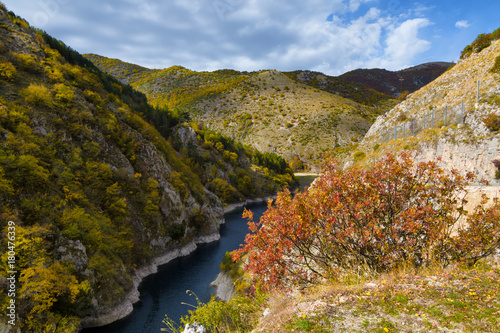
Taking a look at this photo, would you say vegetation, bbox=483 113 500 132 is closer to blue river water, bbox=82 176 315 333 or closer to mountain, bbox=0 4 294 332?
blue river water, bbox=82 176 315 333

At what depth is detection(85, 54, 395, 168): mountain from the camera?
13762 centimetres

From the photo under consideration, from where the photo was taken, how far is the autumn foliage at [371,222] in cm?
1039

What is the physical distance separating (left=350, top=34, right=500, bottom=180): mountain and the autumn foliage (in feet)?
48.4

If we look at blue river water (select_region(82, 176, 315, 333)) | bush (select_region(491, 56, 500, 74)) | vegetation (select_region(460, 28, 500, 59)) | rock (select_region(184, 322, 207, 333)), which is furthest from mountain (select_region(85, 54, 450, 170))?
rock (select_region(184, 322, 207, 333))

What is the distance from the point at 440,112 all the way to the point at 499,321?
3687cm

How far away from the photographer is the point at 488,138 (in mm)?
27047

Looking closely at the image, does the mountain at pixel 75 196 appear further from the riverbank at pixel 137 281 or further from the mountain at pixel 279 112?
the mountain at pixel 279 112

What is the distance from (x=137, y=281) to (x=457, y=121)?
48491 mm

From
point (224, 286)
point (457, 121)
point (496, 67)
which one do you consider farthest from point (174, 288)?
point (496, 67)

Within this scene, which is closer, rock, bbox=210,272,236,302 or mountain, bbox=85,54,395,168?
rock, bbox=210,272,236,302

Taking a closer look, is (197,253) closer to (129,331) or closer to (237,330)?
(129,331)

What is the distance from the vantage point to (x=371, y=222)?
10406 millimetres

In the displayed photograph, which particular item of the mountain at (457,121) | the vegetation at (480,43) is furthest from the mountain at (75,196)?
the vegetation at (480,43)

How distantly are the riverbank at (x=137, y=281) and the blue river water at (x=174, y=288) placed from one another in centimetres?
56
